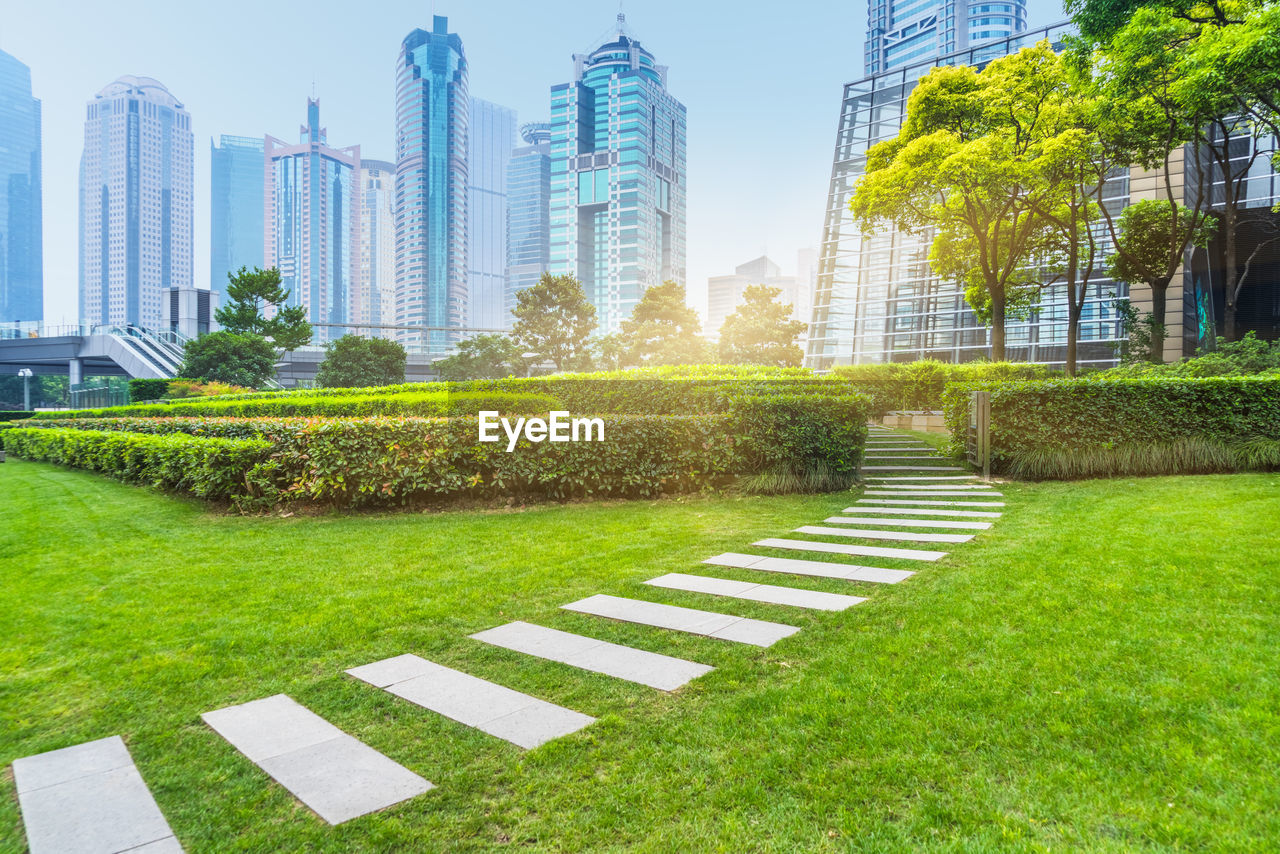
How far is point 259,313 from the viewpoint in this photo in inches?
1296

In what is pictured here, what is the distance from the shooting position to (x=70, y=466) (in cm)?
1098

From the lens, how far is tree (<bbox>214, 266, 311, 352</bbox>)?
31.8 meters

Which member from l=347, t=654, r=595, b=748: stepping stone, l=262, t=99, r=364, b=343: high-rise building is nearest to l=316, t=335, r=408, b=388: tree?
l=347, t=654, r=595, b=748: stepping stone

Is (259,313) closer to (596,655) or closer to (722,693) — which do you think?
(596,655)

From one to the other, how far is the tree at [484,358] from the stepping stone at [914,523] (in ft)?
120

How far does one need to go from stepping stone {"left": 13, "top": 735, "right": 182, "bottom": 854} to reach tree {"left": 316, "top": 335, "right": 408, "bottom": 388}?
3511 centimetres

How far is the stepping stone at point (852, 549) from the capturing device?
5.03m

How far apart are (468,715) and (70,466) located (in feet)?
41.1

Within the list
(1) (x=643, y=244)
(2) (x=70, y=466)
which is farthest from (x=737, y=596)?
(1) (x=643, y=244)

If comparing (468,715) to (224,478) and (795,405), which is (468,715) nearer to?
(224,478)

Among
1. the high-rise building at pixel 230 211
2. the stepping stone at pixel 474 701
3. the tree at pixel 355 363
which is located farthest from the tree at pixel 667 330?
the high-rise building at pixel 230 211

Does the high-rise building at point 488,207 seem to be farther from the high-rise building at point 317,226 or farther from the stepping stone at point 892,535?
the stepping stone at point 892,535

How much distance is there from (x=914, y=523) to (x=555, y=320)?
117 ft

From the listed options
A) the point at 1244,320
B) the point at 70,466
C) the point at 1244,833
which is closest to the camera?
the point at 1244,833
